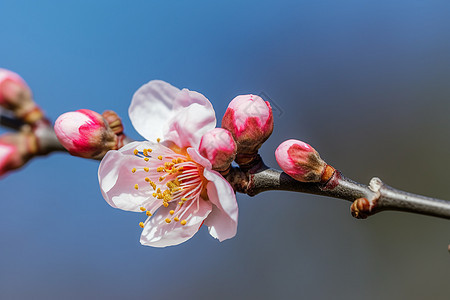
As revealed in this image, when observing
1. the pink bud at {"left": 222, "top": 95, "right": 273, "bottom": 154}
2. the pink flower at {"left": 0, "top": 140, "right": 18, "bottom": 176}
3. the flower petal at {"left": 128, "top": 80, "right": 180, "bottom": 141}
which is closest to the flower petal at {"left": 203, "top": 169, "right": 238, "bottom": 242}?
the pink bud at {"left": 222, "top": 95, "right": 273, "bottom": 154}

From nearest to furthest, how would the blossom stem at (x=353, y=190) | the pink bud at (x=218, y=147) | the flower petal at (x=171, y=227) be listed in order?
1. the blossom stem at (x=353, y=190)
2. the pink bud at (x=218, y=147)
3. the flower petal at (x=171, y=227)

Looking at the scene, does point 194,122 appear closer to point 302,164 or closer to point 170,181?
point 170,181

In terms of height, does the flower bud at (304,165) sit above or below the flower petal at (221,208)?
above

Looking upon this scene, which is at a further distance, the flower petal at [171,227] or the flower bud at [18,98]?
the flower petal at [171,227]

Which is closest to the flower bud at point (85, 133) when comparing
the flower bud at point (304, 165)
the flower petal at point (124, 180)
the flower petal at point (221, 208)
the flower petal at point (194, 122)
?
the flower petal at point (124, 180)

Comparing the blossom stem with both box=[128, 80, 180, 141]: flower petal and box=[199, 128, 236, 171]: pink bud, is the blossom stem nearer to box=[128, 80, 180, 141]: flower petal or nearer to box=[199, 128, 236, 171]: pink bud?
box=[199, 128, 236, 171]: pink bud

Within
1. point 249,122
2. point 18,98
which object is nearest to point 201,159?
point 249,122

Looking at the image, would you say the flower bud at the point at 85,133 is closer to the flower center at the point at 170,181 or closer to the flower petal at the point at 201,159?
the flower center at the point at 170,181
